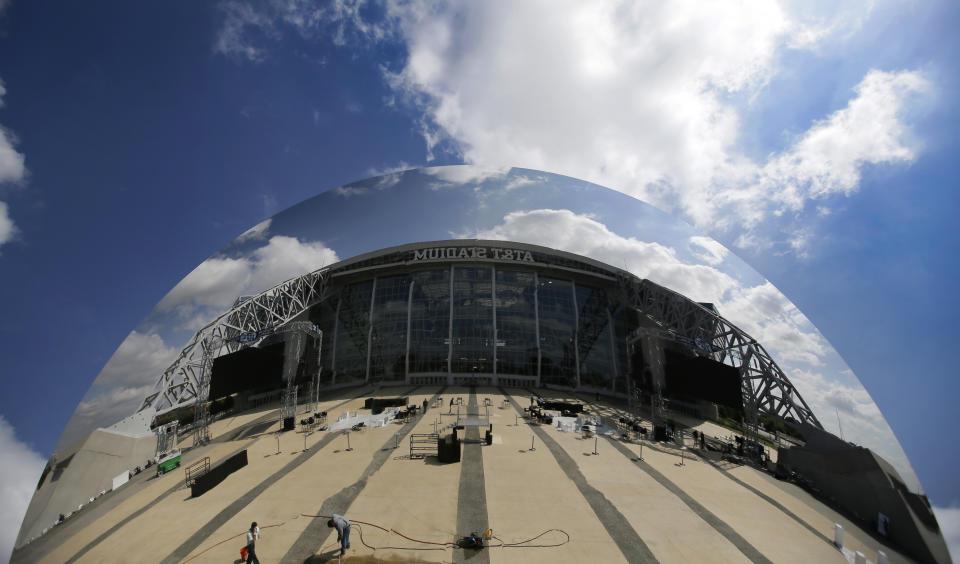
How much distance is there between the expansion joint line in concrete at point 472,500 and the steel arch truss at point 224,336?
20.4 metres

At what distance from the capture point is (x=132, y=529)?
10.1 metres

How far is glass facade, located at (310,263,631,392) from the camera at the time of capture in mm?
44094

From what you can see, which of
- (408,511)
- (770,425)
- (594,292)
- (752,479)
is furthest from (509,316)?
(408,511)

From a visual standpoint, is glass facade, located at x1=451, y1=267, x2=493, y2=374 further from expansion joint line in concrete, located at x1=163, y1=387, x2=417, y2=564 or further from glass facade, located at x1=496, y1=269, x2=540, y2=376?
expansion joint line in concrete, located at x1=163, y1=387, x2=417, y2=564

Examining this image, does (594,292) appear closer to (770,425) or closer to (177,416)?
(770,425)

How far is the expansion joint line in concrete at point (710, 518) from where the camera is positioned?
329 inches

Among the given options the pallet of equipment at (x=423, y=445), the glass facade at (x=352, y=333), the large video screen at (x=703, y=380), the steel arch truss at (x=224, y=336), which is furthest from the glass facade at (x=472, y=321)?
the pallet of equipment at (x=423, y=445)

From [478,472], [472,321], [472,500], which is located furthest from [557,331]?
[472,500]

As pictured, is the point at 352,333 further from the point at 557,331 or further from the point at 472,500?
the point at 472,500

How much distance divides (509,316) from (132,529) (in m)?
39.2

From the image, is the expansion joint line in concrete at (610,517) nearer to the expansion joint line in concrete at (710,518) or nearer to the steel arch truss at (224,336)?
the expansion joint line in concrete at (710,518)

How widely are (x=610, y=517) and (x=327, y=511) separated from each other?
9.32 metres

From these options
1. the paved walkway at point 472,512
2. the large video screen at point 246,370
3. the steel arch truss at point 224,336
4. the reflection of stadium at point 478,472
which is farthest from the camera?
the large video screen at point 246,370

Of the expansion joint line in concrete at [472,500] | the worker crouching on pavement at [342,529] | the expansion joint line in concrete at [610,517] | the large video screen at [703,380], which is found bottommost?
the expansion joint line in concrete at [610,517]
